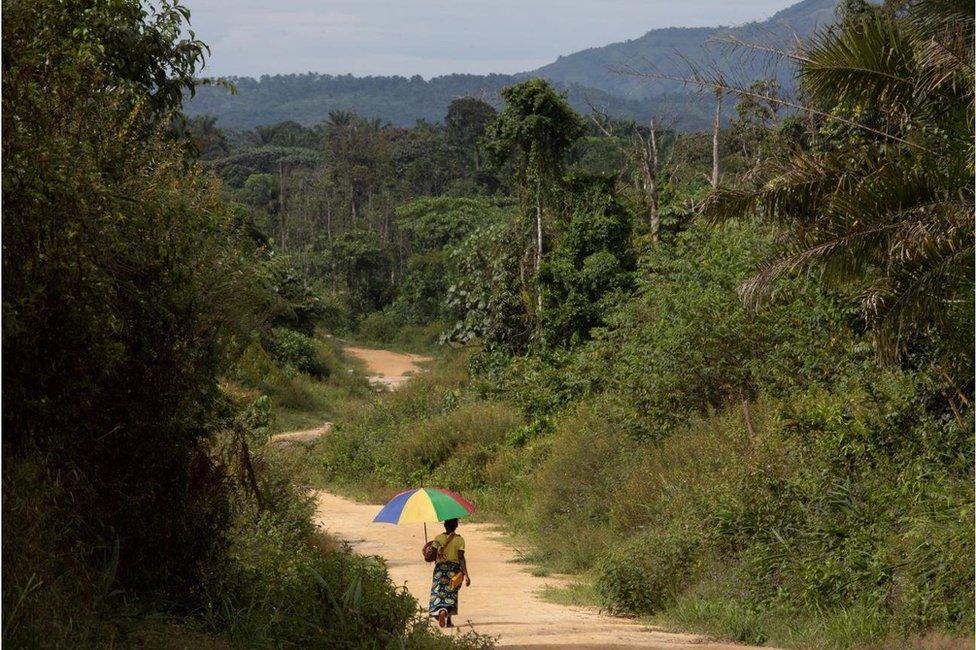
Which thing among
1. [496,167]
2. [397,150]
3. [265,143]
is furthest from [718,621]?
[265,143]

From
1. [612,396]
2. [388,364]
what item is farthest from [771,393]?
[388,364]

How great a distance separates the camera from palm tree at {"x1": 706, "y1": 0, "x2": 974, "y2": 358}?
10.0 metres

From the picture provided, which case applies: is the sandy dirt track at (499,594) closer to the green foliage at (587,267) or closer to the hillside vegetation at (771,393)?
the hillside vegetation at (771,393)

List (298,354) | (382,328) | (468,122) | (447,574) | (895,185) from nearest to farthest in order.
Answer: (895,185) < (447,574) < (298,354) < (382,328) < (468,122)

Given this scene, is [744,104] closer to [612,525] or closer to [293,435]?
[612,525]

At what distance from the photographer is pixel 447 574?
10570 millimetres

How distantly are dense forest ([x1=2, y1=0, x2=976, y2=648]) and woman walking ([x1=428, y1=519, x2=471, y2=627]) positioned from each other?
1.04 metres

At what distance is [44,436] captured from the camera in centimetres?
793

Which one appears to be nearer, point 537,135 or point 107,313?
point 107,313

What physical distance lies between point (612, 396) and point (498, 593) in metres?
5.54

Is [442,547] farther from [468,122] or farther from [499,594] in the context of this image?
[468,122]

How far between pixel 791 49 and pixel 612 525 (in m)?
6.92

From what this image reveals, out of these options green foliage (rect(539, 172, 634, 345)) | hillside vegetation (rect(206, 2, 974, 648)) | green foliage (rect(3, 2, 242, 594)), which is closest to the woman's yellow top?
green foliage (rect(3, 2, 242, 594))

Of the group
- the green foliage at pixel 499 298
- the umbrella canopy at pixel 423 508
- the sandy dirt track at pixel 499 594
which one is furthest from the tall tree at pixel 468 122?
the umbrella canopy at pixel 423 508
